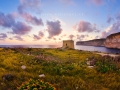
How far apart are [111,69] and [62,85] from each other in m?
5.04

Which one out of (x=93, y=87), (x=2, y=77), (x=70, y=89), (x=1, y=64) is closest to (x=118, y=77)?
(x=93, y=87)

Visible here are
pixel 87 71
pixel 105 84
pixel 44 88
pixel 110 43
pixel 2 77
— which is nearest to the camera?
pixel 44 88

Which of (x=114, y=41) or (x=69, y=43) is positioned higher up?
(x=114, y=41)

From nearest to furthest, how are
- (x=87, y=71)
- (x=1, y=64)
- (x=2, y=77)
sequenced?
(x=2, y=77)
(x=87, y=71)
(x=1, y=64)

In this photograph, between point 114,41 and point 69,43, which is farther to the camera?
point 114,41

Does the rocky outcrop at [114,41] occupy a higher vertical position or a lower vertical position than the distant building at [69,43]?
higher

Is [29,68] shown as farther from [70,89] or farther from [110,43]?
[110,43]

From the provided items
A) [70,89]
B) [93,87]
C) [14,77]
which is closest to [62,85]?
[70,89]

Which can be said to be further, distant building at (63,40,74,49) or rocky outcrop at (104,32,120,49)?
rocky outcrop at (104,32,120,49)

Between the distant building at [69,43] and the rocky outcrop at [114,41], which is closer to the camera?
the distant building at [69,43]

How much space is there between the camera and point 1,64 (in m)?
13.3

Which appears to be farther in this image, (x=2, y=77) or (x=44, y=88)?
(x=2, y=77)

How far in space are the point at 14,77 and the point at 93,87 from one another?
15.6 feet

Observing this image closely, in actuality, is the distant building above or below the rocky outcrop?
below
